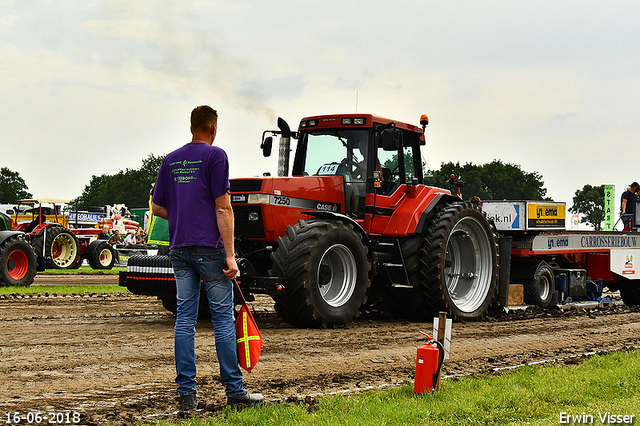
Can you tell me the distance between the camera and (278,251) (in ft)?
27.2

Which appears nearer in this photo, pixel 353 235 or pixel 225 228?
pixel 225 228

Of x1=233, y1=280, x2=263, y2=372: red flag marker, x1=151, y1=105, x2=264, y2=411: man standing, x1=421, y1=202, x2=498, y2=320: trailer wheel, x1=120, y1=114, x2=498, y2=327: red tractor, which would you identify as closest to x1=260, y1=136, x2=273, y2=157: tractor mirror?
x1=120, y1=114, x2=498, y2=327: red tractor

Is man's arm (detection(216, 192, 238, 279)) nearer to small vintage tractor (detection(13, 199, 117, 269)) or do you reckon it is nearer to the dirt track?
the dirt track

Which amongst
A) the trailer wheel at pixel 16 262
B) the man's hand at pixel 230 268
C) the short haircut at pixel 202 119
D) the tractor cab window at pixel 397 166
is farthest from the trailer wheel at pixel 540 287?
the trailer wheel at pixel 16 262

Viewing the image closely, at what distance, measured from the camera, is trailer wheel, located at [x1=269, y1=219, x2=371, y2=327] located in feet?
26.8

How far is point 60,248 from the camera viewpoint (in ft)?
72.9

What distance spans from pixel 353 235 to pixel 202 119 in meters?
4.34

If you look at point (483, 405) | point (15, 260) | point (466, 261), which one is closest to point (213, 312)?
point (483, 405)

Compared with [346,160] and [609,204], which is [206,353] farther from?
[609,204]

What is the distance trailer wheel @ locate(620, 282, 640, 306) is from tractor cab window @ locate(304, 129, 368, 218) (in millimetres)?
7656

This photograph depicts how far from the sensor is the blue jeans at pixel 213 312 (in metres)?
4.59

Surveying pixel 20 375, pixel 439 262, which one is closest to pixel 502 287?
pixel 439 262

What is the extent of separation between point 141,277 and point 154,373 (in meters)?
3.11

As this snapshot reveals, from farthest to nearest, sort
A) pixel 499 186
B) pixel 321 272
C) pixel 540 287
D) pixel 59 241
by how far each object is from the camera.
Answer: pixel 499 186, pixel 59 241, pixel 540 287, pixel 321 272
